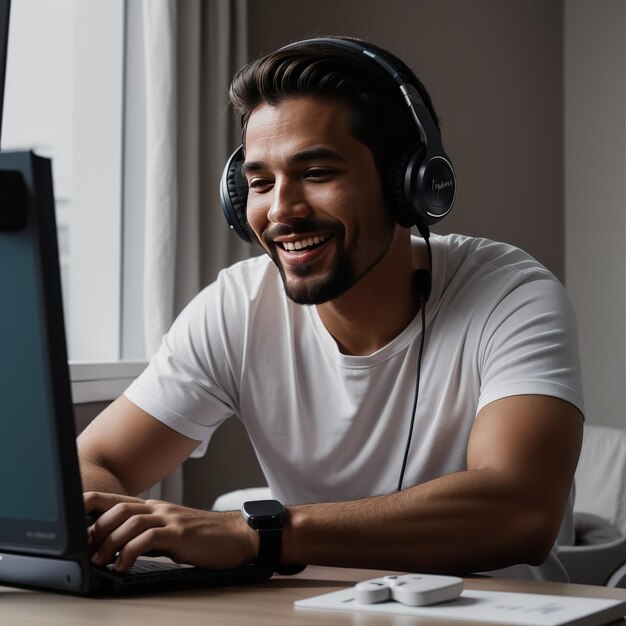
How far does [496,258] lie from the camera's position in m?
1.58

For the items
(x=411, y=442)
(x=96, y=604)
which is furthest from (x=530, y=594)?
(x=411, y=442)

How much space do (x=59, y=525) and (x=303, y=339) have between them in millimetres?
840

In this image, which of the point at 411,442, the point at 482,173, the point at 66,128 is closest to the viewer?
the point at 411,442

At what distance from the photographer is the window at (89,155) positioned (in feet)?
9.55

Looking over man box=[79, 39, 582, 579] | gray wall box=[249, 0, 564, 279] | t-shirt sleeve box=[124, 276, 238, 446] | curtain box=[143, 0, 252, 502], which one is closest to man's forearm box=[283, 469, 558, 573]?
man box=[79, 39, 582, 579]

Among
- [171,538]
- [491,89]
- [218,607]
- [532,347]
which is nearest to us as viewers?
[218,607]

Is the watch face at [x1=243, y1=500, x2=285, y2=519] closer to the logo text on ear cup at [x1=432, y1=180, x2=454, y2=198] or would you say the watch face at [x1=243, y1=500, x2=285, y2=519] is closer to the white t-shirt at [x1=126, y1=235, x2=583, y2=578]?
the white t-shirt at [x1=126, y1=235, x2=583, y2=578]

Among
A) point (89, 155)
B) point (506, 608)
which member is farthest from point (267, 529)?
point (89, 155)

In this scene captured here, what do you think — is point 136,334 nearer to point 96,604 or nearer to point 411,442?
point 411,442

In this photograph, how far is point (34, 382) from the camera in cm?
81

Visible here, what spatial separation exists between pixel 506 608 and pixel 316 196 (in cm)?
82

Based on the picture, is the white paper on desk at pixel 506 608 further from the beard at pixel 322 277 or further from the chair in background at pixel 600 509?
the chair in background at pixel 600 509

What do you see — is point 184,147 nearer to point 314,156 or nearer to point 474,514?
point 314,156

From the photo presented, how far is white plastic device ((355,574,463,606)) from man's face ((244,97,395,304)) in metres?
0.68
